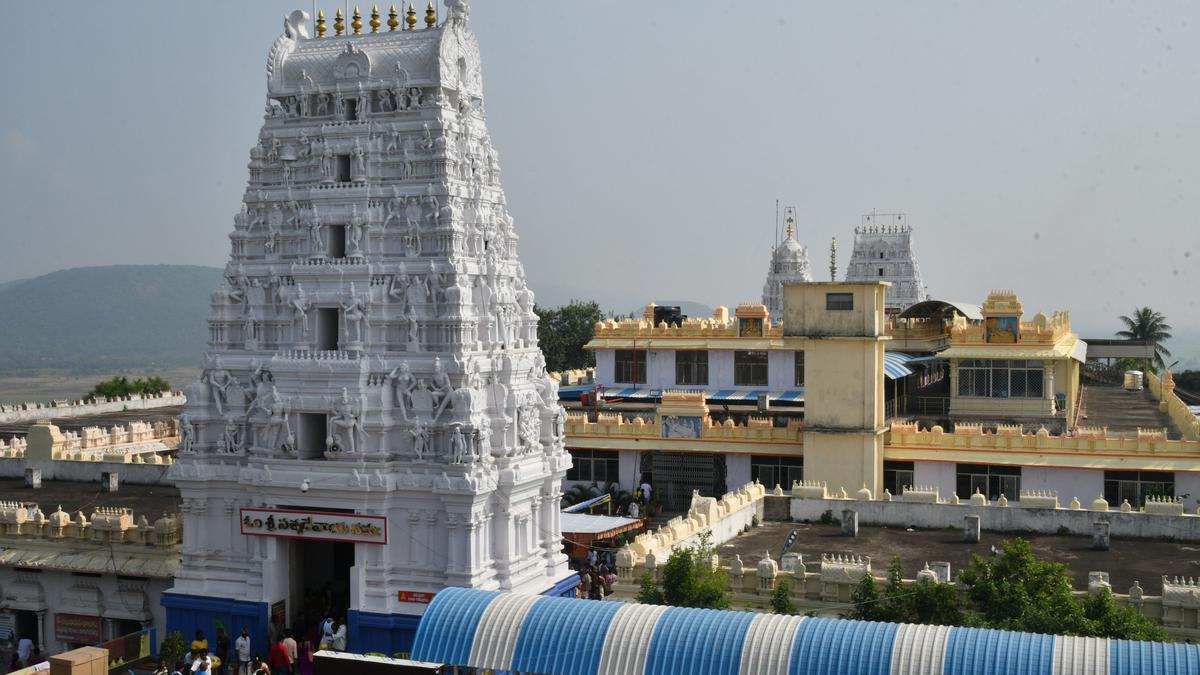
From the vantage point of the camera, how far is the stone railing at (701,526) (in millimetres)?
32125

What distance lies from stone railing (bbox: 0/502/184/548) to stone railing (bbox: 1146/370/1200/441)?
112 feet

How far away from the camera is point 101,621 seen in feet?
128

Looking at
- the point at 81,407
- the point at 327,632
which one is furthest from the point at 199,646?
the point at 81,407

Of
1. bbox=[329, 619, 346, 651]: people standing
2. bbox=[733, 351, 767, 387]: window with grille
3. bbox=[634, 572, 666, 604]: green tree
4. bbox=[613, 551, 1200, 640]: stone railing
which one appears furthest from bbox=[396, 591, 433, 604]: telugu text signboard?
bbox=[733, 351, 767, 387]: window with grille

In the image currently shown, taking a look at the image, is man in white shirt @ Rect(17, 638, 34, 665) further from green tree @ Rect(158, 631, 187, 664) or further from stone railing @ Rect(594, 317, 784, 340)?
stone railing @ Rect(594, 317, 784, 340)

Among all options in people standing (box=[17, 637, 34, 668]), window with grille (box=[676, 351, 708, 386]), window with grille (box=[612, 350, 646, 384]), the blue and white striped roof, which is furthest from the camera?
window with grille (box=[612, 350, 646, 384])

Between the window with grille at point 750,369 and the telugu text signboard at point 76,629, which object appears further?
the window with grille at point 750,369

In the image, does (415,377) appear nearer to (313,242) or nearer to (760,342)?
(313,242)

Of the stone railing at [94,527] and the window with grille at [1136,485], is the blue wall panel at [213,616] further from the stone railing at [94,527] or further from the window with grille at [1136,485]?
the window with grille at [1136,485]

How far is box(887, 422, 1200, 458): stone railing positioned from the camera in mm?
46406

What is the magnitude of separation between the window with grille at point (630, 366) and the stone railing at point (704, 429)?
958cm

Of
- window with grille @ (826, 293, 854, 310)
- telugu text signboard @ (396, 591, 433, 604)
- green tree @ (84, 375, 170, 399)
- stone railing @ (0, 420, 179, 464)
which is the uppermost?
window with grille @ (826, 293, 854, 310)

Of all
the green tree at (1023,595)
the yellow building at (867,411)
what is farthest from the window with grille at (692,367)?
the green tree at (1023,595)

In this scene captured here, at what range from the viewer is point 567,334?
11394cm
